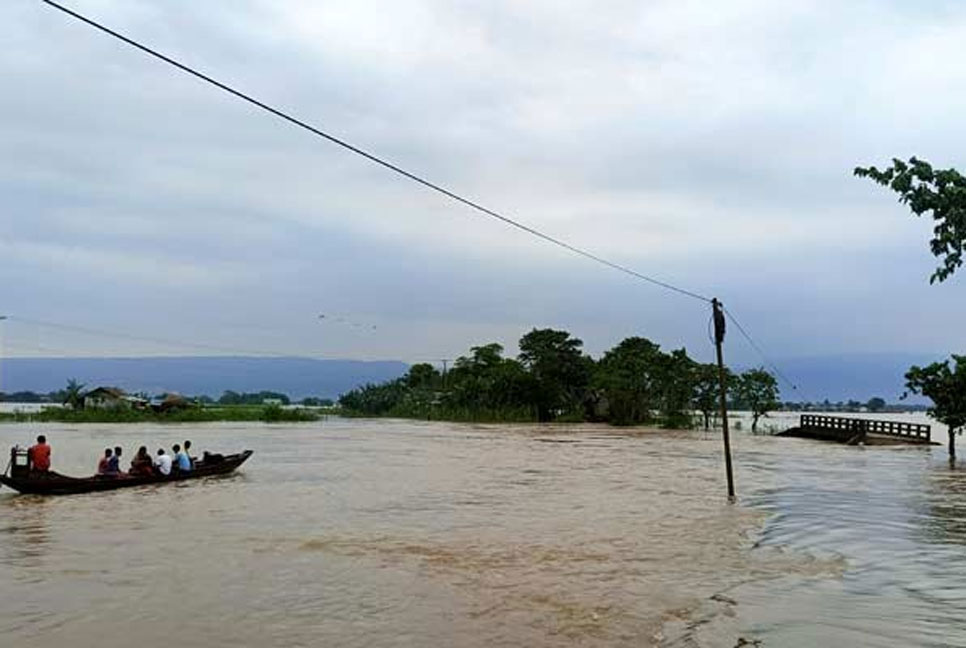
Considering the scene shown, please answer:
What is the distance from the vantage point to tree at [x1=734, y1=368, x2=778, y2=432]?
185 ft

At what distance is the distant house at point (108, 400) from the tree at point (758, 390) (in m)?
49.7

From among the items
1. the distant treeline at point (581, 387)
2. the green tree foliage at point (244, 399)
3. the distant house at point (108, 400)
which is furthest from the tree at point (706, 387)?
the green tree foliage at point (244, 399)

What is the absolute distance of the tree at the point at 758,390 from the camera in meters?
56.3

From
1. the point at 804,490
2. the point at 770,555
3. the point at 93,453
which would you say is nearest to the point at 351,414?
the point at 93,453

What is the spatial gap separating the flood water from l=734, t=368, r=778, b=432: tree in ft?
99.6

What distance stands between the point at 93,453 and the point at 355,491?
18.4 m

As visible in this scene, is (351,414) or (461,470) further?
(351,414)

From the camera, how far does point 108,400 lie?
75.4 metres

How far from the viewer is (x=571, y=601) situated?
10219 millimetres

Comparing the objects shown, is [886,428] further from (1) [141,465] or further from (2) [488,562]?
(2) [488,562]

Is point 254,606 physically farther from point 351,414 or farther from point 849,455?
point 351,414

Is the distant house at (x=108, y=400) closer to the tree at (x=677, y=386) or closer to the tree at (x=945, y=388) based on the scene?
the tree at (x=677, y=386)

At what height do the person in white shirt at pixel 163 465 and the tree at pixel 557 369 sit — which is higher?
the tree at pixel 557 369

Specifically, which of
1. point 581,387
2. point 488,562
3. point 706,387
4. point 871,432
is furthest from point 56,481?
point 581,387
